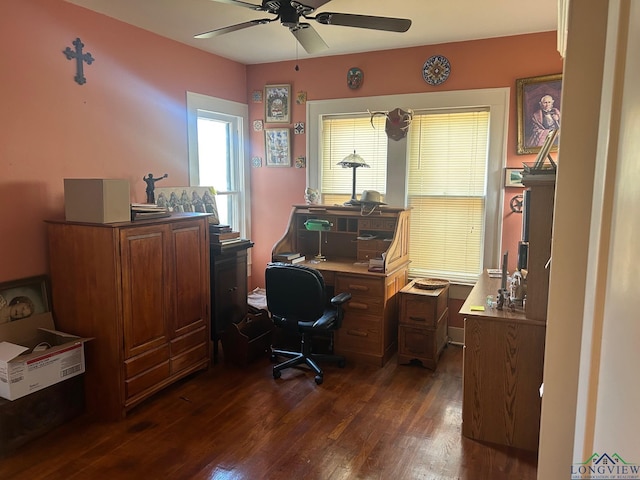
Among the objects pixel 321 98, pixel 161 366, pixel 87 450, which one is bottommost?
pixel 87 450

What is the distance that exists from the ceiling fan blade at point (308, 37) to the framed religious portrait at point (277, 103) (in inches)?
58.7

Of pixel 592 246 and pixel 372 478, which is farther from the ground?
pixel 592 246

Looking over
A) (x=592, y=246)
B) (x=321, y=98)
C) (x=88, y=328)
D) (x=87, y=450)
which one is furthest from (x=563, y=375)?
(x=321, y=98)

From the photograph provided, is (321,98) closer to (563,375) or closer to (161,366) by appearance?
(161,366)

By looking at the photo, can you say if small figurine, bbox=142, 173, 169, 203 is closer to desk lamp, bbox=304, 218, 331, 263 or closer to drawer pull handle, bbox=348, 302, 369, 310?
desk lamp, bbox=304, 218, 331, 263

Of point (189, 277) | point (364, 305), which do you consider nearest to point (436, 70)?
point (364, 305)

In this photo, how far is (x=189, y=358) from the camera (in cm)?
323

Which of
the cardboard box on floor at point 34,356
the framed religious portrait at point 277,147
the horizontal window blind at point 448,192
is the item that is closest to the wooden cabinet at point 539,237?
the horizontal window blind at point 448,192

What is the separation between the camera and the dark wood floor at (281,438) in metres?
2.26

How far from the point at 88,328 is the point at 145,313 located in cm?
33

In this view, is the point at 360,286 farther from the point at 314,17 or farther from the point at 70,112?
the point at 70,112

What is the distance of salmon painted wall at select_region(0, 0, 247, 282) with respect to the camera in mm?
2693

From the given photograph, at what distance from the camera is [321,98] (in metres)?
4.29

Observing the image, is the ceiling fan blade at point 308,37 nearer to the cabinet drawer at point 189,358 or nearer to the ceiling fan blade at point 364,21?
the ceiling fan blade at point 364,21
